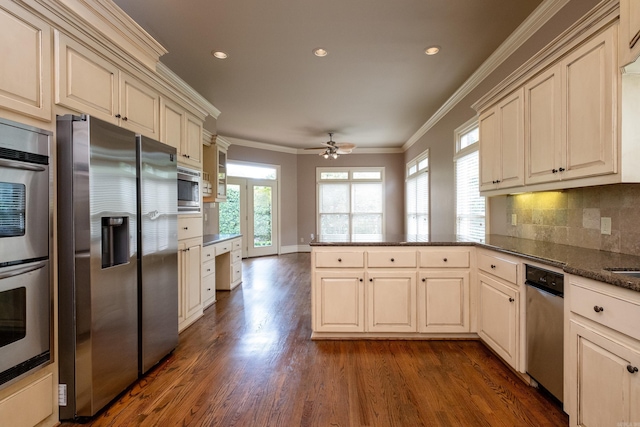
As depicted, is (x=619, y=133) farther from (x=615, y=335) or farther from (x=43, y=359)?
(x=43, y=359)

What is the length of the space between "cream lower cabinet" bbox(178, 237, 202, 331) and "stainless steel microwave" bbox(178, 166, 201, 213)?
0.35 m

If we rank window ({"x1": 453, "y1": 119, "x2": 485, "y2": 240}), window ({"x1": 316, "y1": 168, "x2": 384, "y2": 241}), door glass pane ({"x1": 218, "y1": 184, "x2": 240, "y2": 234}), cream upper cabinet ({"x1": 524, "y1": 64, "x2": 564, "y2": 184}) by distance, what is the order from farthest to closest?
window ({"x1": 316, "y1": 168, "x2": 384, "y2": 241}) → door glass pane ({"x1": 218, "y1": 184, "x2": 240, "y2": 234}) → window ({"x1": 453, "y1": 119, "x2": 485, "y2": 240}) → cream upper cabinet ({"x1": 524, "y1": 64, "x2": 564, "y2": 184})

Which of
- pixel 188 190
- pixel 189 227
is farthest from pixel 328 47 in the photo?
pixel 189 227

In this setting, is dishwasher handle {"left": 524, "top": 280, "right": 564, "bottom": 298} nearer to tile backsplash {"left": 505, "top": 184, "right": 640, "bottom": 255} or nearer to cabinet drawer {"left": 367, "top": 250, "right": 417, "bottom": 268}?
tile backsplash {"left": 505, "top": 184, "right": 640, "bottom": 255}

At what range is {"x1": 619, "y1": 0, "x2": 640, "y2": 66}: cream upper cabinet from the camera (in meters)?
1.36

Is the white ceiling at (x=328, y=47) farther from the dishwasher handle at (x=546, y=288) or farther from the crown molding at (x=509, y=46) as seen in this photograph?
the dishwasher handle at (x=546, y=288)

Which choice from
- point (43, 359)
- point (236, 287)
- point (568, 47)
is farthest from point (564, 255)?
point (236, 287)

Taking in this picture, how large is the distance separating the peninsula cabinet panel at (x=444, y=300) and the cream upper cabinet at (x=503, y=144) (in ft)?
3.00

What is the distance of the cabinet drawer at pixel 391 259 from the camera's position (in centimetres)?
269

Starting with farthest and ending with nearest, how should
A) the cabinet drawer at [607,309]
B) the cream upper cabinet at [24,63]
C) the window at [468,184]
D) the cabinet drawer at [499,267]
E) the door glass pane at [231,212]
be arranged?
the door glass pane at [231,212], the window at [468,184], the cabinet drawer at [499,267], the cream upper cabinet at [24,63], the cabinet drawer at [607,309]

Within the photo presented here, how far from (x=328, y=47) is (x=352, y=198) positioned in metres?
5.49

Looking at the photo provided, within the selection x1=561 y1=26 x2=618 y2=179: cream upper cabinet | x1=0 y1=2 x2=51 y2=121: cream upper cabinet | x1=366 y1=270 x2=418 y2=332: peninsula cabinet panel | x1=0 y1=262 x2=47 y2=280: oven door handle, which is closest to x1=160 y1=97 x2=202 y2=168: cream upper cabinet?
x1=0 y1=2 x2=51 y2=121: cream upper cabinet

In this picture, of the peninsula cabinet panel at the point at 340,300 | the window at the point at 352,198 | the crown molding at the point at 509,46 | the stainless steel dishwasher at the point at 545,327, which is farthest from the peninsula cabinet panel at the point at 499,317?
the window at the point at 352,198

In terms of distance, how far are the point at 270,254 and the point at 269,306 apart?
4.14 meters
